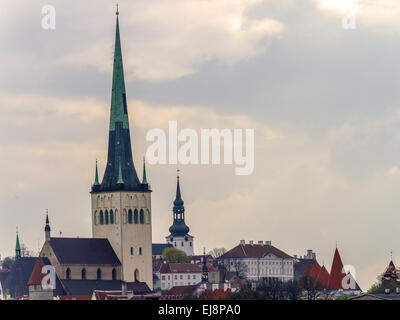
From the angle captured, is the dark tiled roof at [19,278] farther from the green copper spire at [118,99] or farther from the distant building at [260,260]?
the distant building at [260,260]

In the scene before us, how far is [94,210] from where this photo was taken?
132125mm

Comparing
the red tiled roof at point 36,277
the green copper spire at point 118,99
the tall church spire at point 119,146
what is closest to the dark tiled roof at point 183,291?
the tall church spire at point 119,146

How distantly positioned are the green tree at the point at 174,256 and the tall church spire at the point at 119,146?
5139 cm

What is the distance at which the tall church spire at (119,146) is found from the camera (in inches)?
5118

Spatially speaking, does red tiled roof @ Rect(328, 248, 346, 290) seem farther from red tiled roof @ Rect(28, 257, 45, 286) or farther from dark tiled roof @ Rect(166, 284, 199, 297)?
red tiled roof @ Rect(28, 257, 45, 286)

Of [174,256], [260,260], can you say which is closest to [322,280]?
[174,256]

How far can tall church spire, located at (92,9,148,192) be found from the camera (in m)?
130

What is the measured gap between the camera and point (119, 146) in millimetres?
129750

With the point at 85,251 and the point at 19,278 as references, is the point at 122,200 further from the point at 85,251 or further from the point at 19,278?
the point at 19,278
